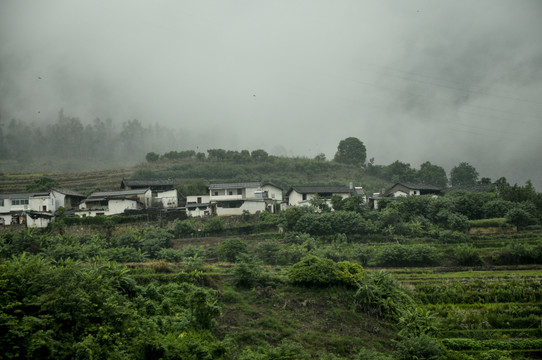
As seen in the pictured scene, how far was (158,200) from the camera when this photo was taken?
46.7 m

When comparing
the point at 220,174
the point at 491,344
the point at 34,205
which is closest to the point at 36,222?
the point at 34,205

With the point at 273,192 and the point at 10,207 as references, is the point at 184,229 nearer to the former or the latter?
the point at 273,192

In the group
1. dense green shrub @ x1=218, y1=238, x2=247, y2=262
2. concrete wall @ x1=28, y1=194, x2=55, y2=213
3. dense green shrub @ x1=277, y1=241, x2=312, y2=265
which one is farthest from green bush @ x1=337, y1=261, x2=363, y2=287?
concrete wall @ x1=28, y1=194, x2=55, y2=213

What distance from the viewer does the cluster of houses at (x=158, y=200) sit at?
Answer: 132 ft

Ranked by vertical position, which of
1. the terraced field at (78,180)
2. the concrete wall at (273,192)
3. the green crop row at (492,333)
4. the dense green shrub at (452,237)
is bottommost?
the green crop row at (492,333)

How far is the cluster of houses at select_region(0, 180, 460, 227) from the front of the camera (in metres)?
40.3

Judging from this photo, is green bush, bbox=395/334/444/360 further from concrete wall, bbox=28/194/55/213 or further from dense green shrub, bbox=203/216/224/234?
concrete wall, bbox=28/194/55/213

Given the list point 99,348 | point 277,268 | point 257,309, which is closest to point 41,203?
point 277,268

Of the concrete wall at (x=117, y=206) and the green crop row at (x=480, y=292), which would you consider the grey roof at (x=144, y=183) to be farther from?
the green crop row at (x=480, y=292)

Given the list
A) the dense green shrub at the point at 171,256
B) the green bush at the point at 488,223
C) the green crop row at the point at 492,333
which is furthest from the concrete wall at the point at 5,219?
the green bush at the point at 488,223

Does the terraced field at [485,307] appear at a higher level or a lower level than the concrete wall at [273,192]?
lower

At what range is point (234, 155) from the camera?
70250mm

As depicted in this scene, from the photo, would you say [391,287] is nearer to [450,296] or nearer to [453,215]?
[450,296]

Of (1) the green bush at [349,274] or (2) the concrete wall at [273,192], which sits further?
(2) the concrete wall at [273,192]
